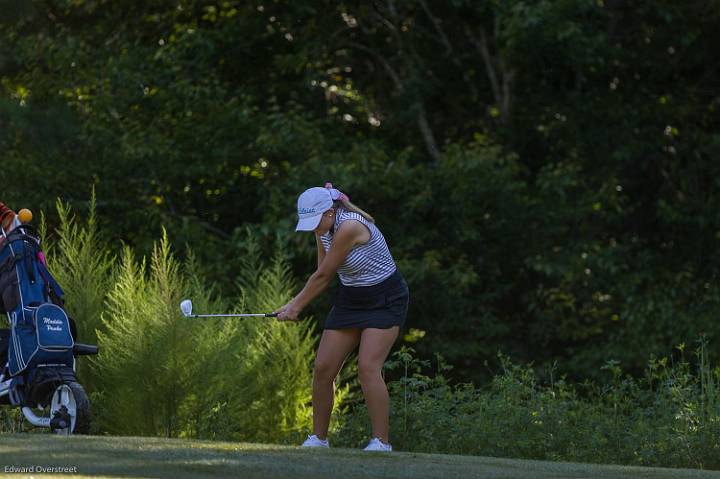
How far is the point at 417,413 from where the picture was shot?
34.1 feet

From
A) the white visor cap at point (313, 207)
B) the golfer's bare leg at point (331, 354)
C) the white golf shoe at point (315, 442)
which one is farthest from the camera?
the white golf shoe at point (315, 442)

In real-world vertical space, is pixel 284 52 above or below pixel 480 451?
above

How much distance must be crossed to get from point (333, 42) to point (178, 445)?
40.8 feet

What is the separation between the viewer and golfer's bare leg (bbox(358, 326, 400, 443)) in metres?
8.35

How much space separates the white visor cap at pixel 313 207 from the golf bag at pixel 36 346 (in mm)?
1898

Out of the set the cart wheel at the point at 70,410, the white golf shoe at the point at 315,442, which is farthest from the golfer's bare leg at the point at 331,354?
the cart wheel at the point at 70,410

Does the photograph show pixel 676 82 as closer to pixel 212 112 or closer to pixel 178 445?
pixel 212 112

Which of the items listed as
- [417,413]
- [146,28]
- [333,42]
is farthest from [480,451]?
[146,28]

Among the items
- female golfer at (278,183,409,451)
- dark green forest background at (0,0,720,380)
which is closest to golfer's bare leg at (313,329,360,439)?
female golfer at (278,183,409,451)

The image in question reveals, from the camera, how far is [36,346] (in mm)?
9289

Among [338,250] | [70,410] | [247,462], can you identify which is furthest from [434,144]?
[247,462]

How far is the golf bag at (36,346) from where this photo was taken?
918cm

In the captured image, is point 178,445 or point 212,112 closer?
point 178,445

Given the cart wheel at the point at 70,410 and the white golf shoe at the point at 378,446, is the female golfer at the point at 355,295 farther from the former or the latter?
the cart wheel at the point at 70,410
